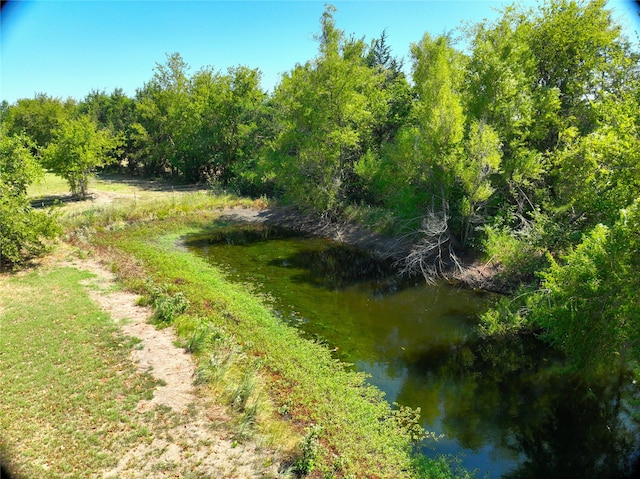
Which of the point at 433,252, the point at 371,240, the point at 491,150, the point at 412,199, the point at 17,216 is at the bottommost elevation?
the point at 371,240

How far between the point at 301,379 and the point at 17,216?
47.2ft

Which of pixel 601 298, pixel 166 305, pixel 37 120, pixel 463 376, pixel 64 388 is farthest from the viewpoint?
pixel 37 120

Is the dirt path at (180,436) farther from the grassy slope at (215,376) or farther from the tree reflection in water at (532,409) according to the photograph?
the tree reflection in water at (532,409)

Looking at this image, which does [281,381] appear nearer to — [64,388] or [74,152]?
[64,388]

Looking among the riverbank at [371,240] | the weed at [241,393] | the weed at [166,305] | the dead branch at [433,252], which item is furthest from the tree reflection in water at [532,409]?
the weed at [166,305]

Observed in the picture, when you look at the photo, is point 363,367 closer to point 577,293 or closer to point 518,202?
point 577,293

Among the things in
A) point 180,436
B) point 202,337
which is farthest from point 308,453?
point 202,337

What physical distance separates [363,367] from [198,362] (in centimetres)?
475

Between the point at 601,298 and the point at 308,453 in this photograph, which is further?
the point at 601,298

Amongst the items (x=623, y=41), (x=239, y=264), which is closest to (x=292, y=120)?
(x=239, y=264)

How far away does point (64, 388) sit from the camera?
8.82 metres

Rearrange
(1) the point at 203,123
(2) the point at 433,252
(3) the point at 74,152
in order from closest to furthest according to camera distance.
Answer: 1. (2) the point at 433,252
2. (3) the point at 74,152
3. (1) the point at 203,123

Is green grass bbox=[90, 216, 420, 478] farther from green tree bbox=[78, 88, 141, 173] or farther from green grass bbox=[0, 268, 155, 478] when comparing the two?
green tree bbox=[78, 88, 141, 173]

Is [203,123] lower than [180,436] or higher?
higher
